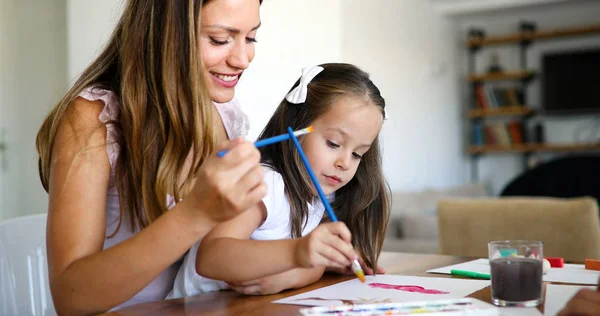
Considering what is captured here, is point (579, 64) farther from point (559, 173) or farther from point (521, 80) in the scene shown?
point (559, 173)

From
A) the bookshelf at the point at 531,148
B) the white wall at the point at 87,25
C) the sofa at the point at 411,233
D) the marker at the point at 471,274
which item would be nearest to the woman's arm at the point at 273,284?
the marker at the point at 471,274

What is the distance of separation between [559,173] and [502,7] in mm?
2009

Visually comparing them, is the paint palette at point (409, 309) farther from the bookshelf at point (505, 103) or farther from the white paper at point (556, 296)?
the bookshelf at point (505, 103)

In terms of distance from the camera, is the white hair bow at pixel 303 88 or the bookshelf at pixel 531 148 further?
the bookshelf at pixel 531 148

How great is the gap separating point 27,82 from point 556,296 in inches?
122

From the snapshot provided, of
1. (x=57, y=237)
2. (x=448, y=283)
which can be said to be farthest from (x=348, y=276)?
(x=57, y=237)

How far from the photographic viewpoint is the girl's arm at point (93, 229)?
1.00 m

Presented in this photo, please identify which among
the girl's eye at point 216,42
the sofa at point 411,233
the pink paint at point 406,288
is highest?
the girl's eye at point 216,42

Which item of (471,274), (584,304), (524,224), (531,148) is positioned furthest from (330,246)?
(531,148)

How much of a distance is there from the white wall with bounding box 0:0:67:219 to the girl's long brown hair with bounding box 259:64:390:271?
7.33 feet

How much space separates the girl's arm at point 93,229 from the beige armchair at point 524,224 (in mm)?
1939

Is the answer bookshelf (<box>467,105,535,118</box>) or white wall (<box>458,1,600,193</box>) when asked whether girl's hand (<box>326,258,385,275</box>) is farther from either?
white wall (<box>458,1,600,193</box>)

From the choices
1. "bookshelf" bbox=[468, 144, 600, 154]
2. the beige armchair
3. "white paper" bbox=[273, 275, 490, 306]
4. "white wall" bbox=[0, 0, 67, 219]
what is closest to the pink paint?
"white paper" bbox=[273, 275, 490, 306]

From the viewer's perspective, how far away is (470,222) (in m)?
2.85
